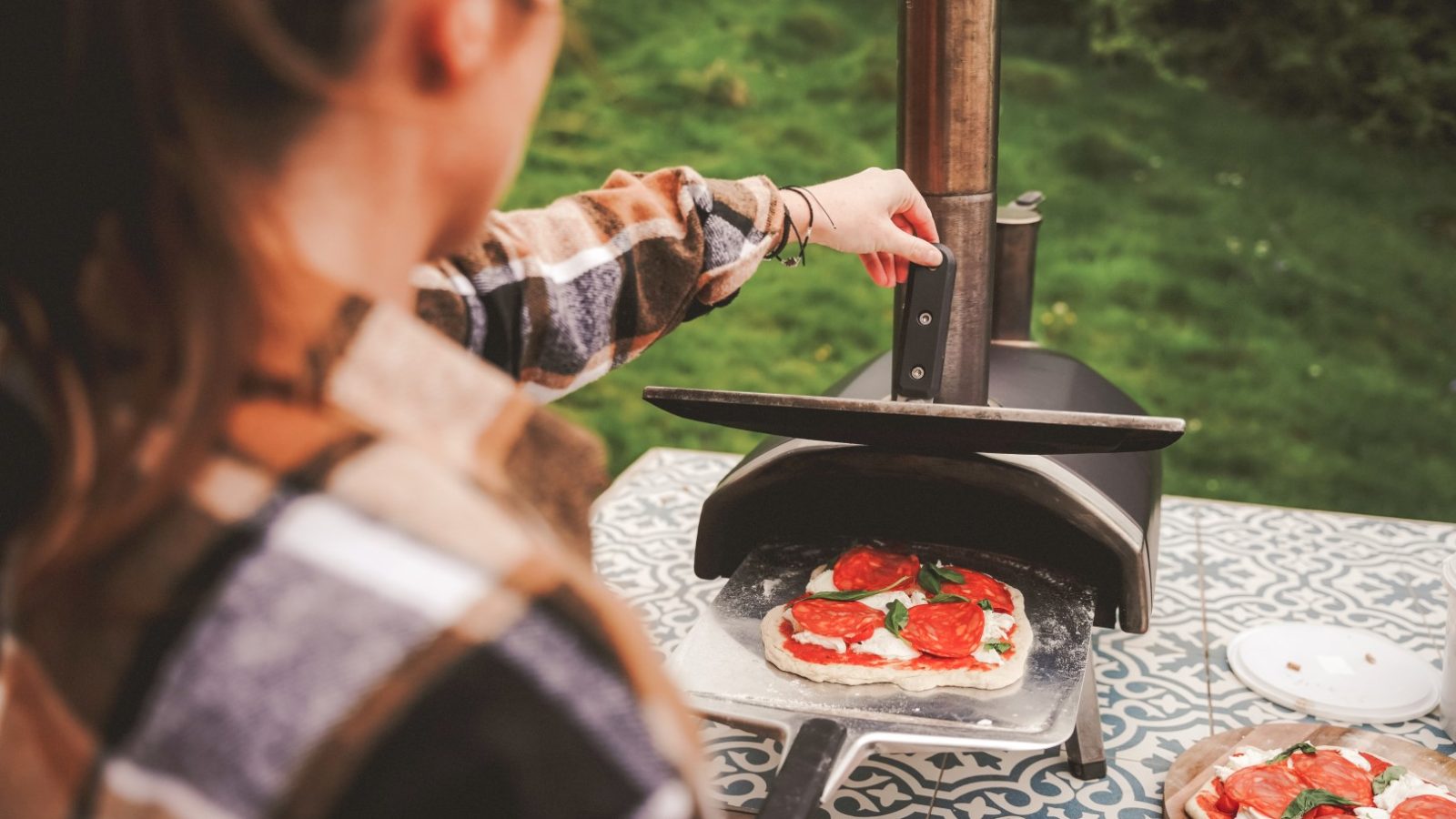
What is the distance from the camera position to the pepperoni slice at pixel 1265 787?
56.6 inches

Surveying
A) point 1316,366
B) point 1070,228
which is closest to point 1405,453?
point 1316,366

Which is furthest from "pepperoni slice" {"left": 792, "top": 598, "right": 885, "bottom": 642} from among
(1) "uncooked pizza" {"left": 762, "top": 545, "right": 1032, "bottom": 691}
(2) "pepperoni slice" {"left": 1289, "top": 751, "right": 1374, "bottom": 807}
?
(2) "pepperoni slice" {"left": 1289, "top": 751, "right": 1374, "bottom": 807}

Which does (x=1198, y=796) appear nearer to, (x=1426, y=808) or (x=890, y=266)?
(x=1426, y=808)

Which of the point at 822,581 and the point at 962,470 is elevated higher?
the point at 962,470

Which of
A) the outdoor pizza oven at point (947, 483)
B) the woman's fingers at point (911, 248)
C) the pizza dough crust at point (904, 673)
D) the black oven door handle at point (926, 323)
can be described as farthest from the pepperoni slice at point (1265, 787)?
the woman's fingers at point (911, 248)

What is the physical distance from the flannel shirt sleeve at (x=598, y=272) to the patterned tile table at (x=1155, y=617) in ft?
2.35

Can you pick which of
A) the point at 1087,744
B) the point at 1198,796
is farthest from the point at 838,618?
the point at 1198,796

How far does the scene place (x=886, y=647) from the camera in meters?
1.57

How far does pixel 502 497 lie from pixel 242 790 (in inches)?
7.1

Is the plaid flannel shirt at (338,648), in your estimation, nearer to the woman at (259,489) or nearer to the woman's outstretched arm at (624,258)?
the woman at (259,489)

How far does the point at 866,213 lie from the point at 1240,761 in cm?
95

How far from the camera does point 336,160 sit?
1.87 ft

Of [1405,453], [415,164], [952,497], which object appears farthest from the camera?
[1405,453]

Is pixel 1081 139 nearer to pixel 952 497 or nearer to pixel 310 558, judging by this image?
pixel 952 497
